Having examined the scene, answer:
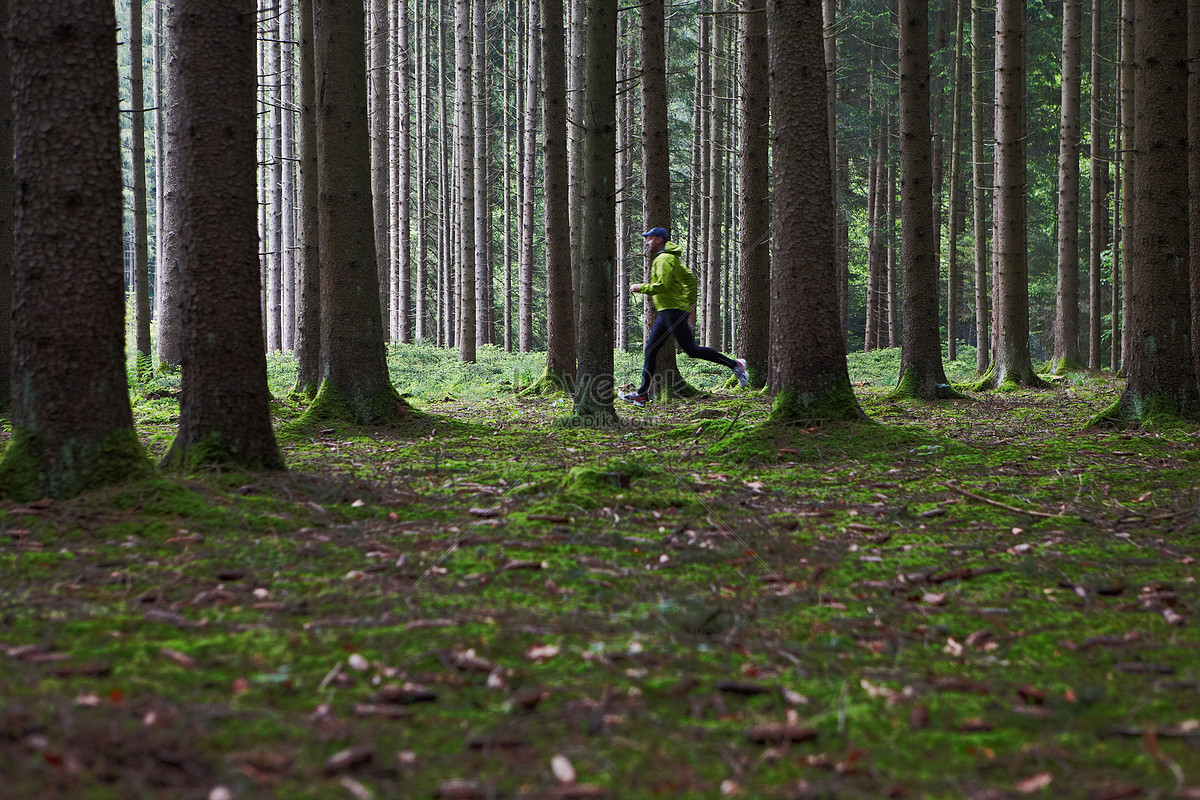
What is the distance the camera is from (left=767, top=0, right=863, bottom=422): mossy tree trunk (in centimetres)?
762

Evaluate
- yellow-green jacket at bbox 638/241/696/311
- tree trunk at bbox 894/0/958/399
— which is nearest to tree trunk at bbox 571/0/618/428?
yellow-green jacket at bbox 638/241/696/311

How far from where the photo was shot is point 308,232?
1081cm

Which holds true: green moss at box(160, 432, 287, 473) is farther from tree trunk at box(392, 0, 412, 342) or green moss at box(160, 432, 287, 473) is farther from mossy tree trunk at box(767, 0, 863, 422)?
tree trunk at box(392, 0, 412, 342)

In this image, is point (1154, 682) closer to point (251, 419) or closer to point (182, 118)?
point (251, 419)

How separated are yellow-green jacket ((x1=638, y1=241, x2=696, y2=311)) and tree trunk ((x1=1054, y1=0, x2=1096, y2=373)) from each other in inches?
340

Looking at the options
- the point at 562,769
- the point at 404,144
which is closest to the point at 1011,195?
the point at 562,769

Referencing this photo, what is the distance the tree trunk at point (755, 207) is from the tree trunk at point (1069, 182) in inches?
246

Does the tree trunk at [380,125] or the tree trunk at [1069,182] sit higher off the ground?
the tree trunk at [380,125]

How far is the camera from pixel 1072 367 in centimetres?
1616

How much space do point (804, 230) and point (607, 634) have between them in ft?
16.9

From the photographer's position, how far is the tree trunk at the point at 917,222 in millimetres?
11344

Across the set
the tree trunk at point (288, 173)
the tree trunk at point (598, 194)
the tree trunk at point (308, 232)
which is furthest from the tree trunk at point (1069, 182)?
the tree trunk at point (288, 173)

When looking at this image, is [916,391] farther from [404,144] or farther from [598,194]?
[404,144]

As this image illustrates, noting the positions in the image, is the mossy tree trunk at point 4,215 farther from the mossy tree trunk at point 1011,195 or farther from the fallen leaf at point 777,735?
the mossy tree trunk at point 1011,195
